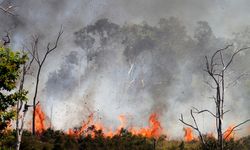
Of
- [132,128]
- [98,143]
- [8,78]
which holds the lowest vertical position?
[98,143]

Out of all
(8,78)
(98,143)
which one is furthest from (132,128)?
(8,78)

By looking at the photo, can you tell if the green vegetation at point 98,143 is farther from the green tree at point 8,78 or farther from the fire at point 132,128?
the fire at point 132,128

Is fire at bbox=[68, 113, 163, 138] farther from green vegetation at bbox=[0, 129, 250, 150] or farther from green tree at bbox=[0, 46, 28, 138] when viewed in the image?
green tree at bbox=[0, 46, 28, 138]

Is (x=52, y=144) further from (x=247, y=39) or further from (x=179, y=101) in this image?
(x=247, y=39)

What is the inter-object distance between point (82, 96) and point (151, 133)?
2062 centimetres

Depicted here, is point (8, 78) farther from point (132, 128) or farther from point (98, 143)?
point (132, 128)

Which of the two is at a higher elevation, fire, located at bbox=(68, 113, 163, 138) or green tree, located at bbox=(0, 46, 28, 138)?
fire, located at bbox=(68, 113, 163, 138)

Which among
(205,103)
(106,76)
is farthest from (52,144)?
(106,76)

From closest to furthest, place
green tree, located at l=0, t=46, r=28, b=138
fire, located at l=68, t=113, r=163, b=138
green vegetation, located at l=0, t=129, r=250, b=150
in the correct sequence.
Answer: green tree, located at l=0, t=46, r=28, b=138
green vegetation, located at l=0, t=129, r=250, b=150
fire, located at l=68, t=113, r=163, b=138

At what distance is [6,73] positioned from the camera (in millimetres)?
18500

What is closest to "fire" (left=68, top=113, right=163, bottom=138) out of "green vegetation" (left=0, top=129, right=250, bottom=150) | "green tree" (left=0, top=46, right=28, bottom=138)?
"green vegetation" (left=0, top=129, right=250, bottom=150)

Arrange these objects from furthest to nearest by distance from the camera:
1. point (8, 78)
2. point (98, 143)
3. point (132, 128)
→ point (132, 128), point (98, 143), point (8, 78)

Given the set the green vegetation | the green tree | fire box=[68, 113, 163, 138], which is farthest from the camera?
fire box=[68, 113, 163, 138]

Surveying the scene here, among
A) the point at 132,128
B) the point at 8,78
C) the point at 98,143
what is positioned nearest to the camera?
the point at 8,78
